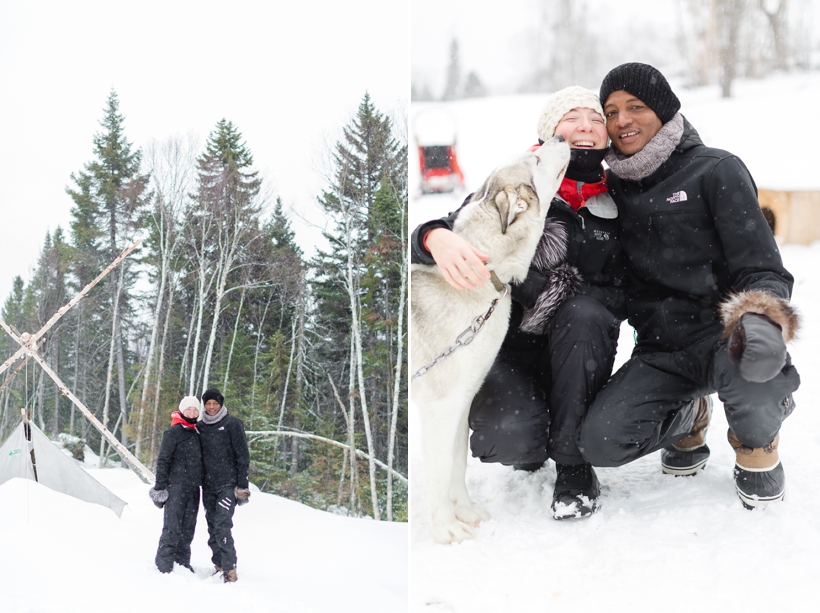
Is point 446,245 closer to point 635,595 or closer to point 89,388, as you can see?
point 635,595

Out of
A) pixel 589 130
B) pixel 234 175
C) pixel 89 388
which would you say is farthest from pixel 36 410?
pixel 589 130

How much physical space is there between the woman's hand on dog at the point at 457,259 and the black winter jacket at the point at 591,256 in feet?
0.28

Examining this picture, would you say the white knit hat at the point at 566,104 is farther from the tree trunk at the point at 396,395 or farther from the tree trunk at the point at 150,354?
the tree trunk at the point at 150,354

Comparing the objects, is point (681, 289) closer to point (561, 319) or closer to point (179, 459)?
point (561, 319)

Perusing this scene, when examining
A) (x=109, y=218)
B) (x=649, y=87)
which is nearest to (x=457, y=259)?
(x=649, y=87)

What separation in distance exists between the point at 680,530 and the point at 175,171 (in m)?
4.43

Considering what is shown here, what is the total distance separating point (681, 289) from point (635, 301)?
113 millimetres

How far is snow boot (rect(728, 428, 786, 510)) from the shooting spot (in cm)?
105

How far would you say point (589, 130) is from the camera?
3.99 ft

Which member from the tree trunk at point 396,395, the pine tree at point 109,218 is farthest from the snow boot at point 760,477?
the pine tree at point 109,218

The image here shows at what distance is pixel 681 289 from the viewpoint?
45.7 inches

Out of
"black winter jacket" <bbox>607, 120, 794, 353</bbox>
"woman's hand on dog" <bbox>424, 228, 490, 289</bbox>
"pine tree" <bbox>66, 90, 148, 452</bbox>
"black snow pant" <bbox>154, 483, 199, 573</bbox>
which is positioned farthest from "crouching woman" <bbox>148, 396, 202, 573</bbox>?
"pine tree" <bbox>66, 90, 148, 452</bbox>

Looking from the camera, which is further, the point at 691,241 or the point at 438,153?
the point at 438,153

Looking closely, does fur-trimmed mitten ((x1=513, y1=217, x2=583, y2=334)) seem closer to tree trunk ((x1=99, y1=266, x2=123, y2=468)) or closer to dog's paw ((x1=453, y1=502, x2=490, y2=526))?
dog's paw ((x1=453, y1=502, x2=490, y2=526))
